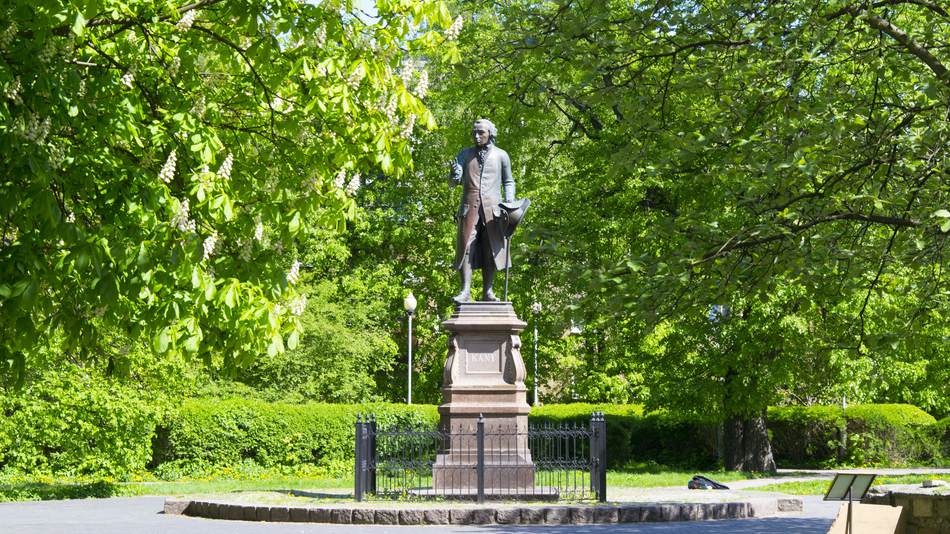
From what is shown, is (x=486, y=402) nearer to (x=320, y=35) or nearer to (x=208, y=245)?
(x=320, y=35)

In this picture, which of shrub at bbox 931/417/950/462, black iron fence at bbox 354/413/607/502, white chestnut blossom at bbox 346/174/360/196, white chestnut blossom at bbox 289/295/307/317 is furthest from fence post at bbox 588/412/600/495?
shrub at bbox 931/417/950/462

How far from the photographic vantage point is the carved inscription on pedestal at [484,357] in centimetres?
1614

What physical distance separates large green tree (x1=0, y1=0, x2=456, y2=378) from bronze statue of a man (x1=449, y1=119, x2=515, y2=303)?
672 cm

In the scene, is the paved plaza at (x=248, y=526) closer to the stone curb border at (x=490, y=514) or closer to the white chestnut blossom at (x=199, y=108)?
the stone curb border at (x=490, y=514)

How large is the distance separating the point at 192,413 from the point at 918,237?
19224mm

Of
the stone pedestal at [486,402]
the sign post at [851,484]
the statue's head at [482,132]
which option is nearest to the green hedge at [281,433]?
the stone pedestal at [486,402]

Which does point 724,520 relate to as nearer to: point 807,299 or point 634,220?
point 807,299

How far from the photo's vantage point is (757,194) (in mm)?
11188

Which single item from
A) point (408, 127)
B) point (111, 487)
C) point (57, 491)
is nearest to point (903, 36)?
point (408, 127)

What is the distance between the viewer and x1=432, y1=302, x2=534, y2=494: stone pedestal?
15383mm

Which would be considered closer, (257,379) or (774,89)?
(774,89)

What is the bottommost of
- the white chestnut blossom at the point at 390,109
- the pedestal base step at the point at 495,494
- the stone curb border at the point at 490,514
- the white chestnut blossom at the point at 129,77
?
the stone curb border at the point at 490,514

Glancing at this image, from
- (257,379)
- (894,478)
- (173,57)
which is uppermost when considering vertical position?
(173,57)

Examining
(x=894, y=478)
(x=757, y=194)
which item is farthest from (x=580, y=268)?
(x=894, y=478)
